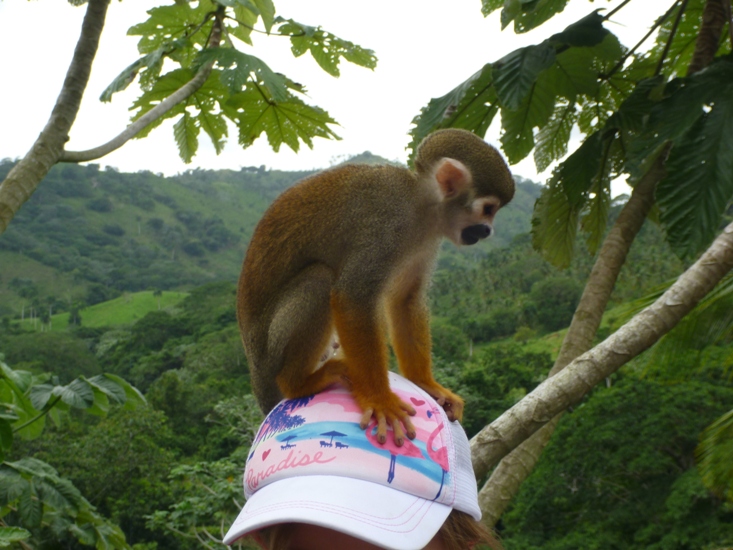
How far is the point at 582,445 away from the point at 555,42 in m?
18.1

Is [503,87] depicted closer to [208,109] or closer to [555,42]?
[555,42]

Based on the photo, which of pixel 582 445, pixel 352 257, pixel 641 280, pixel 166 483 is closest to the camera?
pixel 352 257

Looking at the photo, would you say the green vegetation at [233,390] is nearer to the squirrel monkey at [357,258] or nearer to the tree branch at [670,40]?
the squirrel monkey at [357,258]

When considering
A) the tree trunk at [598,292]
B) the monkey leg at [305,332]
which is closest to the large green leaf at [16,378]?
the monkey leg at [305,332]

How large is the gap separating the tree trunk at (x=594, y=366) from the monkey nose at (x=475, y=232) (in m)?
0.62

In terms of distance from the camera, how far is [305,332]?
7.30 feet

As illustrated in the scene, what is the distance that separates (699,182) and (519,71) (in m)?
0.75

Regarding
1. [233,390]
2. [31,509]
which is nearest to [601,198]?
[31,509]

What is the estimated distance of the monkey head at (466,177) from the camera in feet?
7.80

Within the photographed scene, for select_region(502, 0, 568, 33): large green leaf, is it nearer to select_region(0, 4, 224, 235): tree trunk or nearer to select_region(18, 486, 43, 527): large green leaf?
select_region(0, 4, 224, 235): tree trunk

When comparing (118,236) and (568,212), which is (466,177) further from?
(118,236)

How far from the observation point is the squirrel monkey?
2186 millimetres

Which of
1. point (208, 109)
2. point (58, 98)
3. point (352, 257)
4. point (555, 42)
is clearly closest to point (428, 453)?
point (352, 257)

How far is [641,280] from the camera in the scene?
3102cm
